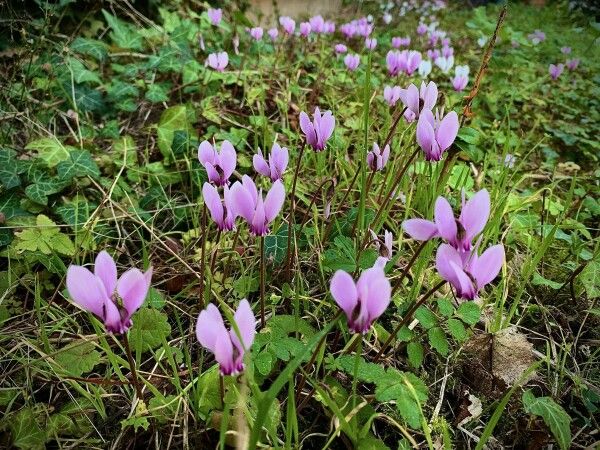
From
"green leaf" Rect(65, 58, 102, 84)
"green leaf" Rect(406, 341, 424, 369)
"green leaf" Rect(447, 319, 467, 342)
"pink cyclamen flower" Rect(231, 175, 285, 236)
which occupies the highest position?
"pink cyclamen flower" Rect(231, 175, 285, 236)

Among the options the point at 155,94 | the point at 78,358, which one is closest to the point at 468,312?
the point at 78,358

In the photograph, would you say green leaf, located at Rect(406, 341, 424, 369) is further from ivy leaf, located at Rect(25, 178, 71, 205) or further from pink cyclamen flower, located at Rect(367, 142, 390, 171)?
ivy leaf, located at Rect(25, 178, 71, 205)

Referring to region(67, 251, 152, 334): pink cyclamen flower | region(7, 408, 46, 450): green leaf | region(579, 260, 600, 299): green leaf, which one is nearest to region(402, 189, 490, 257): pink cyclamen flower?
region(67, 251, 152, 334): pink cyclamen flower

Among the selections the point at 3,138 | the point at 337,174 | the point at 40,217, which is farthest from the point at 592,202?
the point at 3,138

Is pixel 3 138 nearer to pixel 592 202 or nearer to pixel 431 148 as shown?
pixel 431 148

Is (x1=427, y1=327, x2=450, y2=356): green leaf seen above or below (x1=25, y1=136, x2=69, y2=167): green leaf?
above
